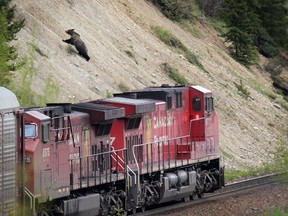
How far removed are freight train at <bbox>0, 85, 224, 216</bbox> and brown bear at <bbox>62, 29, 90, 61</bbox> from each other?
11.9 m

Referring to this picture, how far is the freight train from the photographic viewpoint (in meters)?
19.6

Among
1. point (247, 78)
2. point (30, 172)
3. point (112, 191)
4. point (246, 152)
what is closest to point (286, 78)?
point (247, 78)

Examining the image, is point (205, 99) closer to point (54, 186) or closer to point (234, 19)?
point (54, 186)

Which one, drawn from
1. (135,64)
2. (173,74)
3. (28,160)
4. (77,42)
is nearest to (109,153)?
(28,160)

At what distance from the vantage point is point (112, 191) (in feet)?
78.7

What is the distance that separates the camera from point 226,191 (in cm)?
3075

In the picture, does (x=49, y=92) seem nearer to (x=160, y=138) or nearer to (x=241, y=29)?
(x=160, y=138)

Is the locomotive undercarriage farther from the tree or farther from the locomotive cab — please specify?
the tree

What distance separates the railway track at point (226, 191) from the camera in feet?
85.1

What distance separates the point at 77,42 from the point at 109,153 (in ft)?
54.4

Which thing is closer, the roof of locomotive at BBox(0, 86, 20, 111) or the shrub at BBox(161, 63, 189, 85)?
the roof of locomotive at BBox(0, 86, 20, 111)

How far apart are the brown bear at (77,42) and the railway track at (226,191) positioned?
10.6m

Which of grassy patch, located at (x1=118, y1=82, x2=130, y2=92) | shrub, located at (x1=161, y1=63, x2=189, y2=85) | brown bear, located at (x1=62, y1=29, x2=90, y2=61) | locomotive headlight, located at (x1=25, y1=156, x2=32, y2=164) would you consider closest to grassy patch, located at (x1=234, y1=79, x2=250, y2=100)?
shrub, located at (x1=161, y1=63, x2=189, y2=85)

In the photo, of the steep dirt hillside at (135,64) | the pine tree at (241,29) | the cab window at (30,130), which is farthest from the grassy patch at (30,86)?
the pine tree at (241,29)
